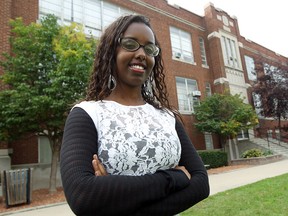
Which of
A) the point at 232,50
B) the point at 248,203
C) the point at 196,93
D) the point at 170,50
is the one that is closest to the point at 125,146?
the point at 248,203

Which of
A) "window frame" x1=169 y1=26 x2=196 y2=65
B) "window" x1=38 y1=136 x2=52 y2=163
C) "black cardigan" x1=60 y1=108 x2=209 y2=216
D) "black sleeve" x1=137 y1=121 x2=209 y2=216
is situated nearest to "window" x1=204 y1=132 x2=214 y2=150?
"window frame" x1=169 y1=26 x2=196 y2=65

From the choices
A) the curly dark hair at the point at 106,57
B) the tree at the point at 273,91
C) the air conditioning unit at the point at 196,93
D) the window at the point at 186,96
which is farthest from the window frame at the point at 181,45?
the curly dark hair at the point at 106,57

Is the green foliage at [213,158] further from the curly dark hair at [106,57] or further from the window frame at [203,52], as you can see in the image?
the curly dark hair at [106,57]

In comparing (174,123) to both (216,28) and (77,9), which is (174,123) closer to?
(77,9)

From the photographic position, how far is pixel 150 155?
1.43 m

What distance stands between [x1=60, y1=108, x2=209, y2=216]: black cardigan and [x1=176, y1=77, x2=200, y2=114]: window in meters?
15.4

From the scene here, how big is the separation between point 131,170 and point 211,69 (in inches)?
754

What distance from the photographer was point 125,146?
54.8 inches

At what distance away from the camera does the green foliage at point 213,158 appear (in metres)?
13.6

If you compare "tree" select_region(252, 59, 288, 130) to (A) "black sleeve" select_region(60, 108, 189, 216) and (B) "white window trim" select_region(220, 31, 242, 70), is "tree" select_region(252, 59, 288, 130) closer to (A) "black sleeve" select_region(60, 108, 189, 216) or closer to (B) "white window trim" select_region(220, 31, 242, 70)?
(B) "white window trim" select_region(220, 31, 242, 70)

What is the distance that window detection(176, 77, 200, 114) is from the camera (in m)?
17.0

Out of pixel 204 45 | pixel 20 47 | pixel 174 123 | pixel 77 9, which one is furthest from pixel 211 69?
pixel 174 123

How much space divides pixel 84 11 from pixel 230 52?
39.3ft

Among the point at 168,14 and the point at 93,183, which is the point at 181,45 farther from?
the point at 93,183
